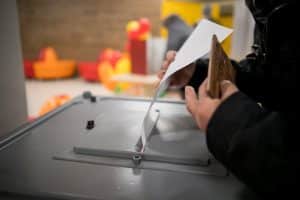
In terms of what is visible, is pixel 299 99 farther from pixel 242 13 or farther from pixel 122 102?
pixel 242 13

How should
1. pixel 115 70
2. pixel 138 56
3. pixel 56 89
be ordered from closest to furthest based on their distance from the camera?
pixel 138 56 < pixel 115 70 < pixel 56 89

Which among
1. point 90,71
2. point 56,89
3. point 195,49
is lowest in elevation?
point 56,89

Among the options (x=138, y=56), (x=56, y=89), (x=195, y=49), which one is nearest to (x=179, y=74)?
(x=195, y=49)

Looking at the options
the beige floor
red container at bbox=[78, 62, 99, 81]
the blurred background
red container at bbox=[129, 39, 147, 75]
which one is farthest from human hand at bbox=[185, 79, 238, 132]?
red container at bbox=[78, 62, 99, 81]

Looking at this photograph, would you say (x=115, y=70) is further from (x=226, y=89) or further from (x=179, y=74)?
(x=226, y=89)

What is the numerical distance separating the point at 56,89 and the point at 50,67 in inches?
14.1

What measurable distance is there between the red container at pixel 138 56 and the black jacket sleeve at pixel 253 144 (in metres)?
→ 1.35

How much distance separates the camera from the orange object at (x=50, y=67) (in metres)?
2.69

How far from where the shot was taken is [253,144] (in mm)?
262

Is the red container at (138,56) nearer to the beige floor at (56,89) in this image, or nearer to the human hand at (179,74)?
the beige floor at (56,89)

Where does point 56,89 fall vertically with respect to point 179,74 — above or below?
below

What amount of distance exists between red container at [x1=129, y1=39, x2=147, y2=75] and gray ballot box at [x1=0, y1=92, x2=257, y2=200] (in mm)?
1161

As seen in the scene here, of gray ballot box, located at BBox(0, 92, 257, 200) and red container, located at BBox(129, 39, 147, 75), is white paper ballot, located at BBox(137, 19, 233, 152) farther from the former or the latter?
red container, located at BBox(129, 39, 147, 75)

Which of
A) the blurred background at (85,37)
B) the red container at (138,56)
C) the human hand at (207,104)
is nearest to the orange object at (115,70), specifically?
the blurred background at (85,37)
